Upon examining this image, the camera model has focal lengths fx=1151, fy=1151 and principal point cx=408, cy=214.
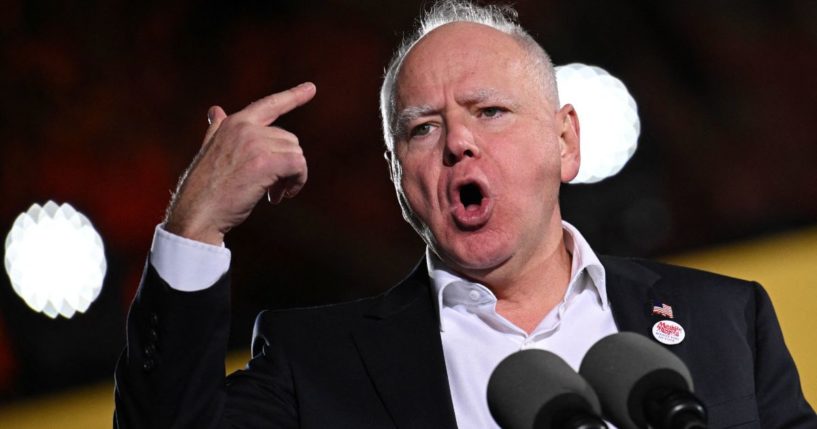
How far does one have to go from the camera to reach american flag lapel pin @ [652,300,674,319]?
2.19 m

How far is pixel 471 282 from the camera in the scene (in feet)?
7.35

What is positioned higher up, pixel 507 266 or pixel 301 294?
pixel 507 266

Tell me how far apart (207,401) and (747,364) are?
1004 millimetres

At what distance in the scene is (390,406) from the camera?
201cm

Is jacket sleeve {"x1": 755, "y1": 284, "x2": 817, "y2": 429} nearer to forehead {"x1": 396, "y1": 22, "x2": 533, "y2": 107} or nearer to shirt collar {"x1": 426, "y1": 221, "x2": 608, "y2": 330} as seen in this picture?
shirt collar {"x1": 426, "y1": 221, "x2": 608, "y2": 330}

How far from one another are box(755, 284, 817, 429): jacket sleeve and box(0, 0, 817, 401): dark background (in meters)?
1.89

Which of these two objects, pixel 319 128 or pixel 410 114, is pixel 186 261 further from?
pixel 319 128

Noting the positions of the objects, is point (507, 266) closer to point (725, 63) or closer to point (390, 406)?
point (390, 406)

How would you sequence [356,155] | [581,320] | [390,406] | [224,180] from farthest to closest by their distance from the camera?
[356,155] → [581,320] → [390,406] → [224,180]

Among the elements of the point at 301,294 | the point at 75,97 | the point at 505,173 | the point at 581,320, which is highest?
the point at 75,97

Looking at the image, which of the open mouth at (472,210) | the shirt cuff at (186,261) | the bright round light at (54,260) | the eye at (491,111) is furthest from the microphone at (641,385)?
the bright round light at (54,260)

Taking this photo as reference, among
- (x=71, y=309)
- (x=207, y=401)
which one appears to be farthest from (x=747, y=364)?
(x=71, y=309)

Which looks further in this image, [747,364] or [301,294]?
[301,294]

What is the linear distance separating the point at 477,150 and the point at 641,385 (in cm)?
84
